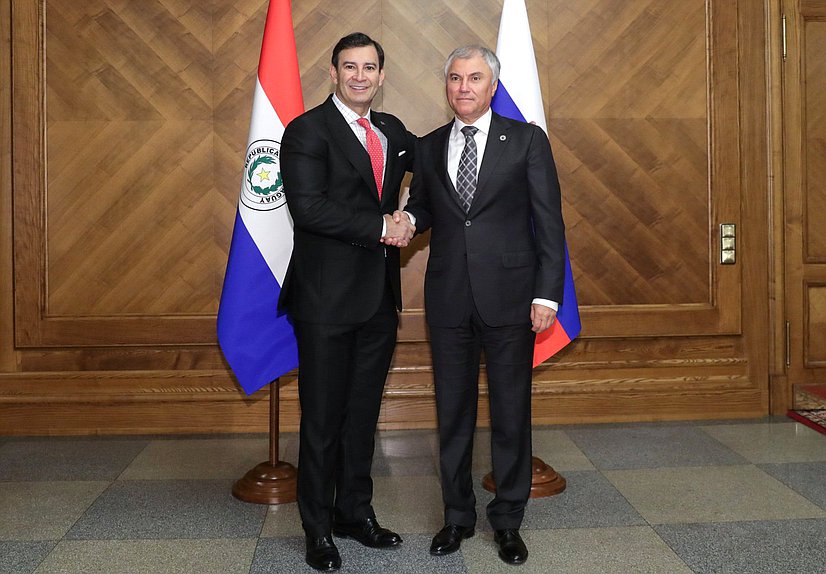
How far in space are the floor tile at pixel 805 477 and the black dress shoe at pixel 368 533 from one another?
1642mm

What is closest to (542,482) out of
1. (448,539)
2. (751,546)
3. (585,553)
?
(585,553)

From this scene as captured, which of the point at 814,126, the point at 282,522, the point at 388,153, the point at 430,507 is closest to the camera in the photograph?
the point at 388,153

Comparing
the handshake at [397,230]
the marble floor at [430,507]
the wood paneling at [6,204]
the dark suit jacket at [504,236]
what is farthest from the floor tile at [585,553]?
the wood paneling at [6,204]

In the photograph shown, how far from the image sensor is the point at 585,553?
8.18ft

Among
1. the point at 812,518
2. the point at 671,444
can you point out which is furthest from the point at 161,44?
the point at 812,518

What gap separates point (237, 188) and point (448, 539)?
236 cm

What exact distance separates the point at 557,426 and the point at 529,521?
1.43 m

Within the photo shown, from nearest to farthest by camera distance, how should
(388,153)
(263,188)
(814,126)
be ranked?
(388,153) → (263,188) → (814,126)

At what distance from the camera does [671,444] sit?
149 inches

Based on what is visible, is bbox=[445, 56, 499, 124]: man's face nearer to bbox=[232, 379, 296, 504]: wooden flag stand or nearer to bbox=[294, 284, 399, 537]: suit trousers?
bbox=[294, 284, 399, 537]: suit trousers

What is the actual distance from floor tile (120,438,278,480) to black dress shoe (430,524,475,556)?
3.93ft

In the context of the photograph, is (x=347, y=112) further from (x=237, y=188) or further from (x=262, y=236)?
(x=237, y=188)

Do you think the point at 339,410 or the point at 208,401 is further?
the point at 208,401

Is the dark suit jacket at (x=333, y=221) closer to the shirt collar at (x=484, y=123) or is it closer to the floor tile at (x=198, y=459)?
the shirt collar at (x=484, y=123)
